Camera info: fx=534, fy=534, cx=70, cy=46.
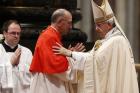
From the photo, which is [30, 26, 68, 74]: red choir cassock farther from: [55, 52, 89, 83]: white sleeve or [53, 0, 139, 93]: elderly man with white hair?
[53, 0, 139, 93]: elderly man with white hair

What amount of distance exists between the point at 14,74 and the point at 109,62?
138 cm

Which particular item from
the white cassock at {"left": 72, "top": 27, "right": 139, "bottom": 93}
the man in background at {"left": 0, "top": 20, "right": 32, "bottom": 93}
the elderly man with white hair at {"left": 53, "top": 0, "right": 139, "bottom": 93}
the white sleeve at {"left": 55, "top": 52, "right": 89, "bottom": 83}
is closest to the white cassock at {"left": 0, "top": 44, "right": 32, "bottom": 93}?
the man in background at {"left": 0, "top": 20, "right": 32, "bottom": 93}

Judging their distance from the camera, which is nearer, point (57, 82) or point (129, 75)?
point (129, 75)

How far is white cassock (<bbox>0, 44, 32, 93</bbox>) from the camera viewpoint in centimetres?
622

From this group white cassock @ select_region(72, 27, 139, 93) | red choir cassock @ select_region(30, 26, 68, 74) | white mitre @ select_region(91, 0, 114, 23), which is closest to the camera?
white cassock @ select_region(72, 27, 139, 93)

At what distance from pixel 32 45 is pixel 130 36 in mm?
3300

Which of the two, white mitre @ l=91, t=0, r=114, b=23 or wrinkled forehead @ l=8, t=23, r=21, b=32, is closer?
white mitre @ l=91, t=0, r=114, b=23

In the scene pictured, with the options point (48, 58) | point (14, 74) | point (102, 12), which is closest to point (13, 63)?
point (14, 74)

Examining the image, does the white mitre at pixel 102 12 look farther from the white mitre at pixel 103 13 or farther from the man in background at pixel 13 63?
the man in background at pixel 13 63

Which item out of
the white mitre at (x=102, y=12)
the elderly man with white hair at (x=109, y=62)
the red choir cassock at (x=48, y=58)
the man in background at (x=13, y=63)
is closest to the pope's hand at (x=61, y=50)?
the red choir cassock at (x=48, y=58)

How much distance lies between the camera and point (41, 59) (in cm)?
586

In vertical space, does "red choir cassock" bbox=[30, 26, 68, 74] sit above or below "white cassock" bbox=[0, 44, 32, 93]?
above

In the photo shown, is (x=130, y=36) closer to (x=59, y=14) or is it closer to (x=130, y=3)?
(x=130, y=3)

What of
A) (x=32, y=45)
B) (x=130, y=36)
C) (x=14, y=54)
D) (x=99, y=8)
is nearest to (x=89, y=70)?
(x=99, y=8)
